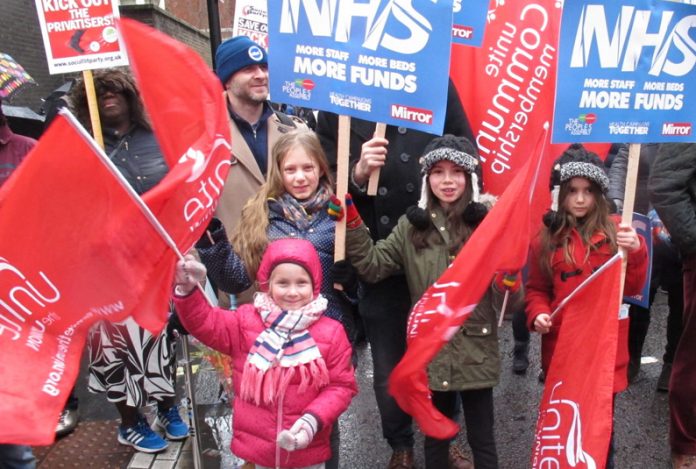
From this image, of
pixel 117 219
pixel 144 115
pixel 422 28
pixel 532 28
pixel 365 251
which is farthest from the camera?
pixel 532 28

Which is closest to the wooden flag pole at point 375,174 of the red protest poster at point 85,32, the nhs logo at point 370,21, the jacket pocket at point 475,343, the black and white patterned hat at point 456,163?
the black and white patterned hat at point 456,163

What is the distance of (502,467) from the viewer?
3.51 m

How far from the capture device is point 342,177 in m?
2.64

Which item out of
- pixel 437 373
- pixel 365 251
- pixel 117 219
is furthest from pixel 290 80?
pixel 437 373

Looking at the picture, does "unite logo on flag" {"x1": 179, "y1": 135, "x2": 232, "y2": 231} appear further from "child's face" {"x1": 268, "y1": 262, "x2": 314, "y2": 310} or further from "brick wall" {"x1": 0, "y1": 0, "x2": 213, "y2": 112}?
Answer: "brick wall" {"x1": 0, "y1": 0, "x2": 213, "y2": 112}

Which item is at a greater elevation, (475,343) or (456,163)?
(456,163)

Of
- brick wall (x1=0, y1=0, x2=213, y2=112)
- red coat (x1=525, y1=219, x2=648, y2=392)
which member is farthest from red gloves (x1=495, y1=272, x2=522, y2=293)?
brick wall (x1=0, y1=0, x2=213, y2=112)

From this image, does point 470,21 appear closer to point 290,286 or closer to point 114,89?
point 290,286

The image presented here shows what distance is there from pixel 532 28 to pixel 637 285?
1.68 m

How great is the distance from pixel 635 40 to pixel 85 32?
2802 millimetres

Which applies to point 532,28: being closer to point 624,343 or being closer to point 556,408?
point 624,343

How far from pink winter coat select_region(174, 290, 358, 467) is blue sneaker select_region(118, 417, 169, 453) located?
3.81 ft

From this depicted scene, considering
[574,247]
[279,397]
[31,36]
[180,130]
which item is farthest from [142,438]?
[31,36]

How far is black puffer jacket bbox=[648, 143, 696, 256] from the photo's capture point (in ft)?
9.86
